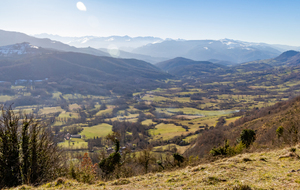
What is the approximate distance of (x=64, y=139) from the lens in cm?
11788

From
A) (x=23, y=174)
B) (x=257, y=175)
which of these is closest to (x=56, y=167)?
(x=23, y=174)

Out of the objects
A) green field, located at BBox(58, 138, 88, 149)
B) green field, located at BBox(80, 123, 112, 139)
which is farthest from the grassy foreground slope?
green field, located at BBox(80, 123, 112, 139)

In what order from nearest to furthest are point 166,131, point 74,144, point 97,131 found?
1. point 74,144
2. point 166,131
3. point 97,131

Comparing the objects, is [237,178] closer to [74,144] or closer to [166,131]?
[74,144]

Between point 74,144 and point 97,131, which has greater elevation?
point 74,144

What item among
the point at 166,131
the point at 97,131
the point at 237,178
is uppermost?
the point at 237,178

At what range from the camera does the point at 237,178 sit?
518 inches

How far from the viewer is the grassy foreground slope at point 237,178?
11531mm

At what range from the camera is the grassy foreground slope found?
454 inches

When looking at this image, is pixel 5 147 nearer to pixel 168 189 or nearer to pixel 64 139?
pixel 168 189

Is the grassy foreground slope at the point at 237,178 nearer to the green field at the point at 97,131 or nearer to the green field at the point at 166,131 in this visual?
the green field at the point at 166,131

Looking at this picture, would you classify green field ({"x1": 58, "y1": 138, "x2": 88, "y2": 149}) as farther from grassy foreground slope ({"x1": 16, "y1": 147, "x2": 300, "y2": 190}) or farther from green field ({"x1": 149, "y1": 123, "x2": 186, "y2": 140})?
grassy foreground slope ({"x1": 16, "y1": 147, "x2": 300, "y2": 190})

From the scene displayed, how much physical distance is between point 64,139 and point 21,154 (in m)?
114

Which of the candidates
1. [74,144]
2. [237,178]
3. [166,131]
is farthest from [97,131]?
[237,178]
